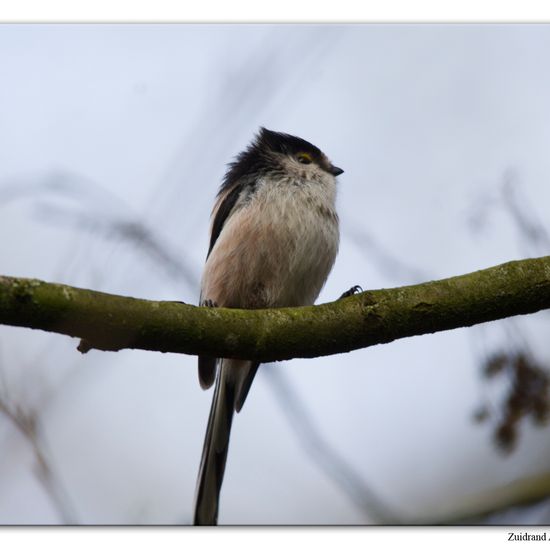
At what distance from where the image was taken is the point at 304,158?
3014 mm

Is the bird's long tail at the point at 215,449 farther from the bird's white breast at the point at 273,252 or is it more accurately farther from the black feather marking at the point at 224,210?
the black feather marking at the point at 224,210

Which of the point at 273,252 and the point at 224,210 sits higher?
the point at 224,210

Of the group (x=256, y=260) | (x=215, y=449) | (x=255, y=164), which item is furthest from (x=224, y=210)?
(x=215, y=449)

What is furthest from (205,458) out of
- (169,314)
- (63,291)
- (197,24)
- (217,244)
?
(197,24)

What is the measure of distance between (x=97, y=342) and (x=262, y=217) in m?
1.06

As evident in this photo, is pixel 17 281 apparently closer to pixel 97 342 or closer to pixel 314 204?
pixel 97 342

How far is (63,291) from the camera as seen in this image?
158 centimetres

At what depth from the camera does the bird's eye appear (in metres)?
3.00

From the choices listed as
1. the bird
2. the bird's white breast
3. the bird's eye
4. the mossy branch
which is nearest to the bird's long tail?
the bird

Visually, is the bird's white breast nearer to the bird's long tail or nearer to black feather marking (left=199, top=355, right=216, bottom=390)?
black feather marking (left=199, top=355, right=216, bottom=390)

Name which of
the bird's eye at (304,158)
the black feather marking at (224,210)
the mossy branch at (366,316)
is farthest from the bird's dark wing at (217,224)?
the mossy branch at (366,316)

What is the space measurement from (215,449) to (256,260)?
692mm

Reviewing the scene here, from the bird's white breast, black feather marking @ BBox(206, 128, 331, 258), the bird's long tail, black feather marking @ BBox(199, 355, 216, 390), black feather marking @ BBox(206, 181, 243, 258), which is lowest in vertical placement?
the bird's long tail

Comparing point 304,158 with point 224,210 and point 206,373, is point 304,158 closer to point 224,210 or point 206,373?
point 224,210
